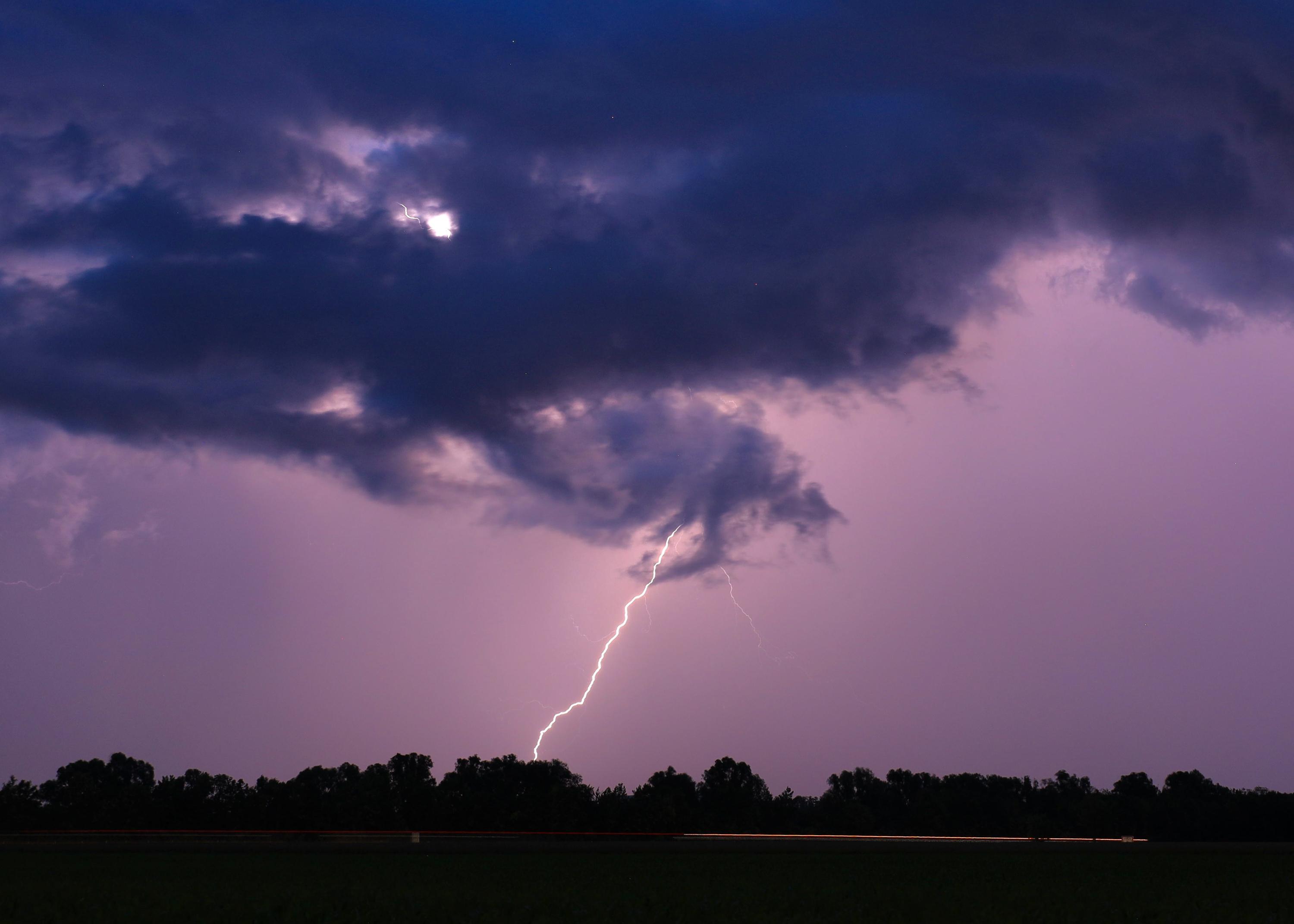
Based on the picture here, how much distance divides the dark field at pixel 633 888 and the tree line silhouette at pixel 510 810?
188 feet

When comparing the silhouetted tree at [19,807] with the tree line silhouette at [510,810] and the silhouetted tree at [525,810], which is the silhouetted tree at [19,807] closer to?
the tree line silhouette at [510,810]

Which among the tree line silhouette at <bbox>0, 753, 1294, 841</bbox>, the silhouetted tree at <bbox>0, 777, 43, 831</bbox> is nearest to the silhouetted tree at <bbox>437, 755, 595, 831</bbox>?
the tree line silhouette at <bbox>0, 753, 1294, 841</bbox>

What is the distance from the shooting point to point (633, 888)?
40.7 metres

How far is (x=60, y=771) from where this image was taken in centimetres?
19375

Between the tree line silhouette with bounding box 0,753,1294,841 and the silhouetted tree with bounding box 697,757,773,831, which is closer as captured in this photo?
the tree line silhouette with bounding box 0,753,1294,841

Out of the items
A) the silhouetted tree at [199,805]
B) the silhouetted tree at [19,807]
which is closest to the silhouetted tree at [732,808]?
the silhouetted tree at [199,805]

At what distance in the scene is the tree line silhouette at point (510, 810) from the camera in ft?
430

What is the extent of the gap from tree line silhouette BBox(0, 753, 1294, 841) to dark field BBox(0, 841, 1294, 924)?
57354 millimetres

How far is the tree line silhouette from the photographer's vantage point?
131 meters

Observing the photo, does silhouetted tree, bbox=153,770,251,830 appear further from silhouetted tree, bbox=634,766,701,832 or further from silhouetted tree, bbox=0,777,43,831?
silhouetted tree, bbox=634,766,701,832

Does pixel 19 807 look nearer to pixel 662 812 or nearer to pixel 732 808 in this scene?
pixel 662 812

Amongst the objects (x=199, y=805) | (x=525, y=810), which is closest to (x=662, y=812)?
(x=525, y=810)

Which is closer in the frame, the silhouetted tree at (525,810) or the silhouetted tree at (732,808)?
the silhouetted tree at (525,810)

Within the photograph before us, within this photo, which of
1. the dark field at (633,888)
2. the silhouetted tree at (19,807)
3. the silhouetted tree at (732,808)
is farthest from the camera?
the silhouetted tree at (732,808)
